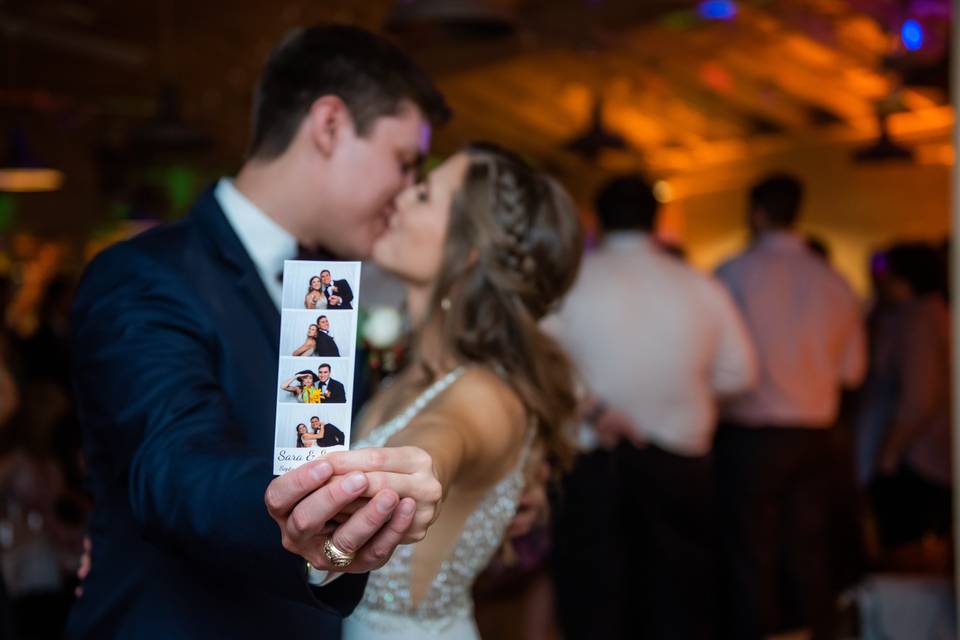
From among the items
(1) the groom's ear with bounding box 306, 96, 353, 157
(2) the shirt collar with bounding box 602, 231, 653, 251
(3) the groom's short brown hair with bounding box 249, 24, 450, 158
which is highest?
(3) the groom's short brown hair with bounding box 249, 24, 450, 158

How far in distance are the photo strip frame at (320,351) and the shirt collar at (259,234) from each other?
0.74 meters

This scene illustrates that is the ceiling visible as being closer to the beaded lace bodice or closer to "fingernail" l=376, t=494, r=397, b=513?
the beaded lace bodice

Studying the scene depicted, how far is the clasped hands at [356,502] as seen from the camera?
0.94 meters

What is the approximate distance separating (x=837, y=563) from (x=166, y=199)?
823cm

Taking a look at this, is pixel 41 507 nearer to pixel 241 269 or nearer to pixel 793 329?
pixel 241 269

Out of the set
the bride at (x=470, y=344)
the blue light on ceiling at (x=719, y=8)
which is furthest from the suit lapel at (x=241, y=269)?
the blue light on ceiling at (x=719, y=8)

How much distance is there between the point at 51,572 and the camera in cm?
350

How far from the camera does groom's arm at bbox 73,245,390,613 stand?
1.13 m

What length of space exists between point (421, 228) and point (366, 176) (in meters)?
0.40

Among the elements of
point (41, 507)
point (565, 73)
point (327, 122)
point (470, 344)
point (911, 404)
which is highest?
point (565, 73)

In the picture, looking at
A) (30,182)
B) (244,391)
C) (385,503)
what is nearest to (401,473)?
(385,503)

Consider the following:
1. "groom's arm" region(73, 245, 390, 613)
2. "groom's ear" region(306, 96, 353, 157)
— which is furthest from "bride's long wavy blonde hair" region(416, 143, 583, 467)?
"groom's arm" region(73, 245, 390, 613)

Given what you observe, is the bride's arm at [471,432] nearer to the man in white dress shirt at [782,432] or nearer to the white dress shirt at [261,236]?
the white dress shirt at [261,236]

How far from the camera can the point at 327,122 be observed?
5.47ft
